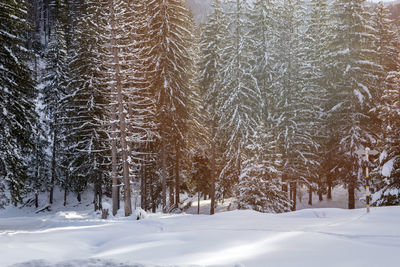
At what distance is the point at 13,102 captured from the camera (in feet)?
51.4

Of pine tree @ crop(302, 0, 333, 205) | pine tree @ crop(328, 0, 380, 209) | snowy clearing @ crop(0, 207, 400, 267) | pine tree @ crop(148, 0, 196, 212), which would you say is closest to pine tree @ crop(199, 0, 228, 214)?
pine tree @ crop(148, 0, 196, 212)

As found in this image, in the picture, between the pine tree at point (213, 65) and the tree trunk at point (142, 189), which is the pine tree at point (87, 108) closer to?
the tree trunk at point (142, 189)

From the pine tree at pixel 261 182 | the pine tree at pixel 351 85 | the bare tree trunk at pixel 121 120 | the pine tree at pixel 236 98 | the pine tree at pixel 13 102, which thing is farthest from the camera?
the pine tree at pixel 236 98

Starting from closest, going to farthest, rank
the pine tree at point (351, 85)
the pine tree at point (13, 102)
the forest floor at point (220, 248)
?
1. the forest floor at point (220, 248)
2. the pine tree at point (13, 102)
3. the pine tree at point (351, 85)

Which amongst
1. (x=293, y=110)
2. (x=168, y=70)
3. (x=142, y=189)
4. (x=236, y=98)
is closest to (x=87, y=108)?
(x=168, y=70)

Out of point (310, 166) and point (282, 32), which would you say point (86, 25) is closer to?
point (282, 32)

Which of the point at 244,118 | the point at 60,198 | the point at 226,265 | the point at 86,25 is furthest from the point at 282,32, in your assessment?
the point at 60,198

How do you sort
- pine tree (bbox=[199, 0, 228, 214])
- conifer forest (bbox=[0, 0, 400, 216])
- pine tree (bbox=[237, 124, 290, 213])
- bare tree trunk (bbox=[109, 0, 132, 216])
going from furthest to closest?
pine tree (bbox=[199, 0, 228, 214])
conifer forest (bbox=[0, 0, 400, 216])
pine tree (bbox=[237, 124, 290, 213])
bare tree trunk (bbox=[109, 0, 132, 216])

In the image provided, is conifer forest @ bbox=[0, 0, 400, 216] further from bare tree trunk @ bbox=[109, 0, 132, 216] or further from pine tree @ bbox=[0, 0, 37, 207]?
pine tree @ bbox=[0, 0, 37, 207]

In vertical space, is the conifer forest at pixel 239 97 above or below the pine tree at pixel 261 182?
above

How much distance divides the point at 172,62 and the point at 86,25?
8.40 meters

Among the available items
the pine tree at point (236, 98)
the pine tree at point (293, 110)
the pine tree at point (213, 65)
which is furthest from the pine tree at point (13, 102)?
the pine tree at point (293, 110)

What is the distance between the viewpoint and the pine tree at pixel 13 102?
50.0ft

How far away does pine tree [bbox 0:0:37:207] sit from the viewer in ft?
Result: 50.0
